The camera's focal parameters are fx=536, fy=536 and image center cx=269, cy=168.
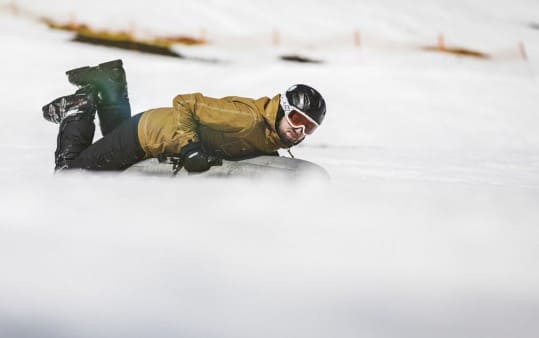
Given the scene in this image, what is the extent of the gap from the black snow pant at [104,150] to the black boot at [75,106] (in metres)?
0.14

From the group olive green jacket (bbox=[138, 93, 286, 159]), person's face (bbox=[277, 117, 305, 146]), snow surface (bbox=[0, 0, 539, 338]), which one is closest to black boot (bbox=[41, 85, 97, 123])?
snow surface (bbox=[0, 0, 539, 338])

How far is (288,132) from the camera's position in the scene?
2975 mm

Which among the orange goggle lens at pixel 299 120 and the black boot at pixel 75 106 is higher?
the black boot at pixel 75 106

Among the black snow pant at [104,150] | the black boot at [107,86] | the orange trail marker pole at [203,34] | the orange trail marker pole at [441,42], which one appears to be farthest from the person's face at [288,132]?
the orange trail marker pole at [441,42]

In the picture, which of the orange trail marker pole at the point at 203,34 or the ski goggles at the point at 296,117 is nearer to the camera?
the ski goggles at the point at 296,117

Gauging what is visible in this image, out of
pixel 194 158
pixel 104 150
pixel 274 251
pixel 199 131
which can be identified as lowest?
pixel 274 251

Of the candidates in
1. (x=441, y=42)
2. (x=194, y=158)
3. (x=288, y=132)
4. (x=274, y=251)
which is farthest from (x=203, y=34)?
(x=274, y=251)

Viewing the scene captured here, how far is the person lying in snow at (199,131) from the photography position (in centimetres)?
289

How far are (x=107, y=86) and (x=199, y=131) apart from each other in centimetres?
93

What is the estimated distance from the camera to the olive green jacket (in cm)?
289

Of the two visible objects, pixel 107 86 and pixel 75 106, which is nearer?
pixel 75 106

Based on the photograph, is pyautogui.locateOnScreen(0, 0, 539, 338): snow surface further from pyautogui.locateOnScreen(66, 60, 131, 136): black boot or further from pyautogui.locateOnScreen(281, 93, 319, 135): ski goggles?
pyautogui.locateOnScreen(66, 60, 131, 136): black boot

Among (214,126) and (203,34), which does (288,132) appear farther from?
(203,34)

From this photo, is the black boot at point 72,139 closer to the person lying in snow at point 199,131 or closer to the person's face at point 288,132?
the person lying in snow at point 199,131
